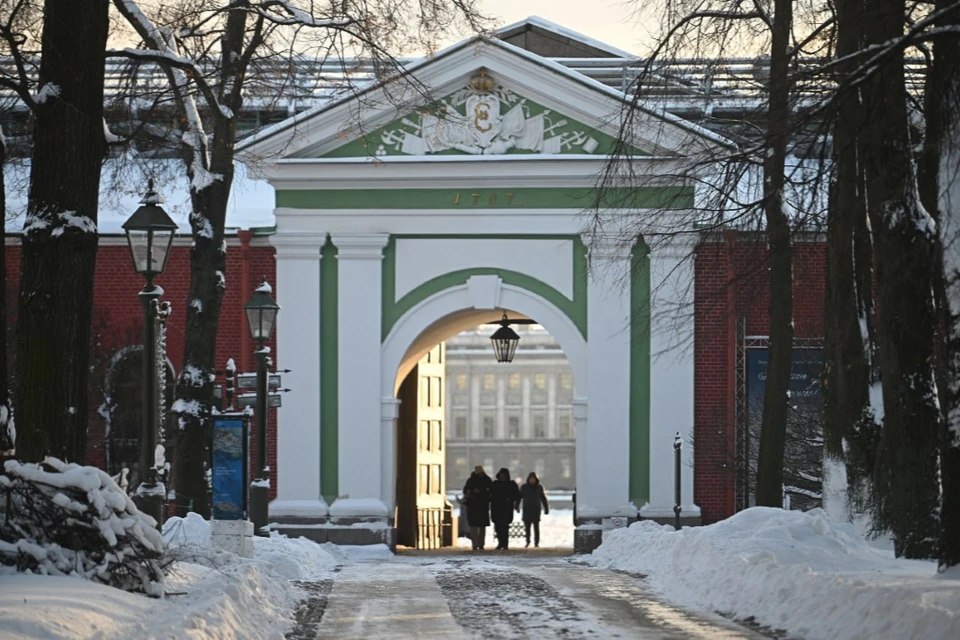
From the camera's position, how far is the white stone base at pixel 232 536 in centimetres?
1547

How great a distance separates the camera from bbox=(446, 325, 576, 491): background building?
99.4 meters

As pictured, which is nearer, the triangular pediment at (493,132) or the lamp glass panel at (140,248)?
the lamp glass panel at (140,248)

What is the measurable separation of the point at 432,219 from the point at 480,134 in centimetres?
145

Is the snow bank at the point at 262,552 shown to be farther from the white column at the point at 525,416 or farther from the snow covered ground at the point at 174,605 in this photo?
the white column at the point at 525,416

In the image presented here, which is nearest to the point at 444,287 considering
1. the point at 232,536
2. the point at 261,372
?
the point at 261,372

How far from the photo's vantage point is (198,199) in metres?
17.7

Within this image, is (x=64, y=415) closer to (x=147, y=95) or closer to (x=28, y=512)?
(x=28, y=512)

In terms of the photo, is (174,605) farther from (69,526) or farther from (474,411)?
(474,411)

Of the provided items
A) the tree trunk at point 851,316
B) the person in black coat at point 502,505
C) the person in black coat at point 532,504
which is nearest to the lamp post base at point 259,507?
the tree trunk at point 851,316

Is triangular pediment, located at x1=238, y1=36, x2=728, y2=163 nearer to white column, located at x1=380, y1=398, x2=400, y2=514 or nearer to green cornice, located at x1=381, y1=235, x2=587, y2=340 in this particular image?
green cornice, located at x1=381, y1=235, x2=587, y2=340

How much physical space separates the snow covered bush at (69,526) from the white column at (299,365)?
13.6 meters

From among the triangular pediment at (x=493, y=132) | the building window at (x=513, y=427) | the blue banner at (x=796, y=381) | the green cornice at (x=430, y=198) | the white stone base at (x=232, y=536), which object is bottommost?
the white stone base at (x=232, y=536)

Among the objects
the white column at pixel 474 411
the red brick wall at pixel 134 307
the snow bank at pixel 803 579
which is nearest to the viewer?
the snow bank at pixel 803 579

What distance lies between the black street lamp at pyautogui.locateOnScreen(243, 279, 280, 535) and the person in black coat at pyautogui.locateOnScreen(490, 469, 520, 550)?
9.26 m
